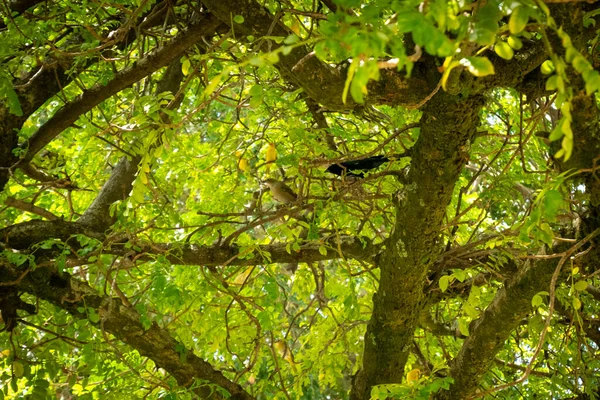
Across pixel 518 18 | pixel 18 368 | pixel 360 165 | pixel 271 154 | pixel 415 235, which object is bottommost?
pixel 518 18

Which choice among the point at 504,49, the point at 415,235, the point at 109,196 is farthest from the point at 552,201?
the point at 109,196

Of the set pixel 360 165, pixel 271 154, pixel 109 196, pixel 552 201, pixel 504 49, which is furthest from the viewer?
pixel 109 196

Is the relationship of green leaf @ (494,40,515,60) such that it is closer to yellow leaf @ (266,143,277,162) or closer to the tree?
the tree

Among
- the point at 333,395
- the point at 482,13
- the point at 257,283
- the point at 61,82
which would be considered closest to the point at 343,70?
the point at 482,13

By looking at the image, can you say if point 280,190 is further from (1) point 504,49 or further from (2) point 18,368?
(1) point 504,49

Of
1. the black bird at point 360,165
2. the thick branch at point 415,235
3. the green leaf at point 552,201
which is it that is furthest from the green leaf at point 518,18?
the black bird at point 360,165

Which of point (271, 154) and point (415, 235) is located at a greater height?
point (271, 154)

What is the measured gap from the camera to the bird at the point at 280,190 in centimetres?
310

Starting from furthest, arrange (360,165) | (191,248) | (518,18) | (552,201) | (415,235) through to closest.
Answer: (191,248) → (360,165) → (415,235) → (552,201) → (518,18)

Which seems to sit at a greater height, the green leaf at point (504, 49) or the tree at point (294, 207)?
the tree at point (294, 207)

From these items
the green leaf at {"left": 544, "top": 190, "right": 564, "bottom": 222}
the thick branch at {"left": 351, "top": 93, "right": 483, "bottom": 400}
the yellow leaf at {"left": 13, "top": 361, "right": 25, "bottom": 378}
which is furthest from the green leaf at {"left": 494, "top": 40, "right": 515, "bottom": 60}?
the yellow leaf at {"left": 13, "top": 361, "right": 25, "bottom": 378}

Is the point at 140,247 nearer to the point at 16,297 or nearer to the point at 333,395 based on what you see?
the point at 16,297

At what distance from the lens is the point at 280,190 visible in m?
3.13

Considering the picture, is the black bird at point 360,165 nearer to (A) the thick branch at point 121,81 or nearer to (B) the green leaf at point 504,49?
(A) the thick branch at point 121,81
